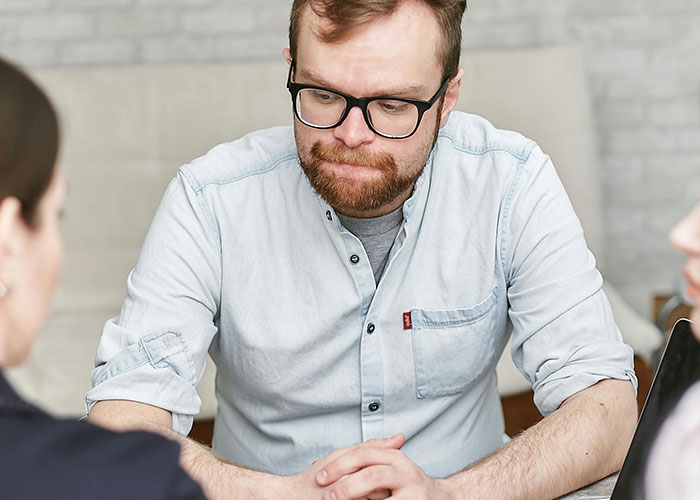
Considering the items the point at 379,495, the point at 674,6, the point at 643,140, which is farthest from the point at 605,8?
the point at 379,495

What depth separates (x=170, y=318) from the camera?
1379 mm

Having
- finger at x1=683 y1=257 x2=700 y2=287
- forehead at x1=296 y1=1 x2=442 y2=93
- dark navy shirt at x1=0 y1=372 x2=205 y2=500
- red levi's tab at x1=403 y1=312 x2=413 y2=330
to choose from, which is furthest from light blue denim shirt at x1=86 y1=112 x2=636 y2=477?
dark navy shirt at x1=0 y1=372 x2=205 y2=500

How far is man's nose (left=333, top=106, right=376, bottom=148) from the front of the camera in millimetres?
1330

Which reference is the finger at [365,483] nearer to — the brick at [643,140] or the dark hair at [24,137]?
the dark hair at [24,137]

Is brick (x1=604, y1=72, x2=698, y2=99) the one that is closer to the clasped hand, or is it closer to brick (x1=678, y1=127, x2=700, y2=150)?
brick (x1=678, y1=127, x2=700, y2=150)

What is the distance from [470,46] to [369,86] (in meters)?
1.87

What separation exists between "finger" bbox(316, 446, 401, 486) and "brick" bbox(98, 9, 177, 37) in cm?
216

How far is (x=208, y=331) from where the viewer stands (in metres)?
1.42

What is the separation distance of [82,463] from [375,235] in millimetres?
858

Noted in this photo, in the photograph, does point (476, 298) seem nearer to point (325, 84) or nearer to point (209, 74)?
point (325, 84)

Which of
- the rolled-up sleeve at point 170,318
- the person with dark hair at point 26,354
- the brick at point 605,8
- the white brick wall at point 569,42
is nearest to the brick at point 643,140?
the white brick wall at point 569,42

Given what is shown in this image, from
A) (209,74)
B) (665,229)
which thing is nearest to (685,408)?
(209,74)

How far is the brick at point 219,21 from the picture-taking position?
3.04m

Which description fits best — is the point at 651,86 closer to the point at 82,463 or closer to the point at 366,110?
the point at 366,110
